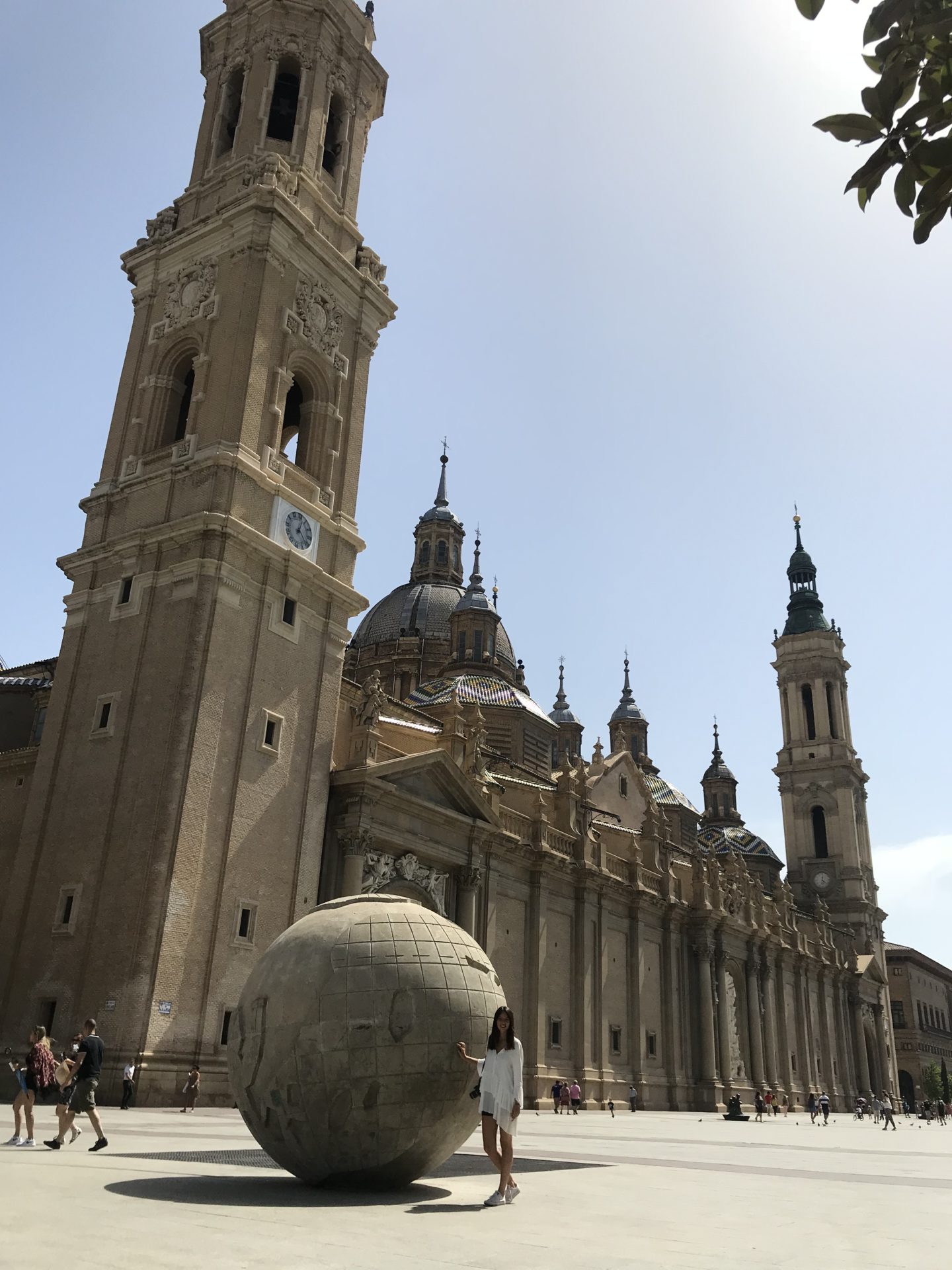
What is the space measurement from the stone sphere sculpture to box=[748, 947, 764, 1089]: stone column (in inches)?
1957

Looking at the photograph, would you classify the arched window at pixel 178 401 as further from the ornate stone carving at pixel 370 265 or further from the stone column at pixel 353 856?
the stone column at pixel 353 856

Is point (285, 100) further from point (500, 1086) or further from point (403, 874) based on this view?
point (500, 1086)

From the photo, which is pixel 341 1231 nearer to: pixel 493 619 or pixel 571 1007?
pixel 571 1007

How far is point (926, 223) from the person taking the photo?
428cm

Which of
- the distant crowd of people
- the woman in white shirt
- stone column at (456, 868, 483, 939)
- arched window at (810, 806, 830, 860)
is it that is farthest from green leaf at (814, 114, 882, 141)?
arched window at (810, 806, 830, 860)

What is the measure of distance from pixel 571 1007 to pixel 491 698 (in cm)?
1951

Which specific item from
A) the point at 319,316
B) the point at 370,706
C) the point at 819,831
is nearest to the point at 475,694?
the point at 370,706

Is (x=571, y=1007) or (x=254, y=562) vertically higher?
(x=254, y=562)

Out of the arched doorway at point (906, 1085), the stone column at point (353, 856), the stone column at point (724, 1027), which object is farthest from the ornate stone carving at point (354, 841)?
the arched doorway at point (906, 1085)

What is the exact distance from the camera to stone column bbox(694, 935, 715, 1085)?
160 feet

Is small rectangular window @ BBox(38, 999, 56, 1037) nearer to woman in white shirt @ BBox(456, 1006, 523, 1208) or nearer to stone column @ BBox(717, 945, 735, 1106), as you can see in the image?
woman in white shirt @ BBox(456, 1006, 523, 1208)

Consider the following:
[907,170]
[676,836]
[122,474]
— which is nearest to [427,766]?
[122,474]

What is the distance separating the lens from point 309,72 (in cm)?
3647

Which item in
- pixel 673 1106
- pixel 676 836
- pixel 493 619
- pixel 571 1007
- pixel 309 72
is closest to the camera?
pixel 309 72
